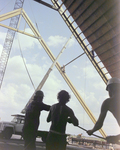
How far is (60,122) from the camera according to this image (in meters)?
1.99

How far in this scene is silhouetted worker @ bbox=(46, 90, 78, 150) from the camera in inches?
76.2

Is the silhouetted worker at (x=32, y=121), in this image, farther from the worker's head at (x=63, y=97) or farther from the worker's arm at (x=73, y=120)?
the worker's arm at (x=73, y=120)

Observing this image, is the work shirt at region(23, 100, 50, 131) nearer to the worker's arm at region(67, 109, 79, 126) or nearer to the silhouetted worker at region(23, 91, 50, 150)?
the silhouetted worker at region(23, 91, 50, 150)

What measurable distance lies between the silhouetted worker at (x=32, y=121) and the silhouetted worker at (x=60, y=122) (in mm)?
314

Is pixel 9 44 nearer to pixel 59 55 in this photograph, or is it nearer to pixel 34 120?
pixel 59 55

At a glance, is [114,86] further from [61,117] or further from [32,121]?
[32,121]

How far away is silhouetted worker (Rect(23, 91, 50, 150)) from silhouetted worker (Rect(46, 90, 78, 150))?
0.31 meters

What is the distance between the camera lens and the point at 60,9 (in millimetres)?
7605

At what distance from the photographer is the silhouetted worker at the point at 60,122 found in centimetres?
193

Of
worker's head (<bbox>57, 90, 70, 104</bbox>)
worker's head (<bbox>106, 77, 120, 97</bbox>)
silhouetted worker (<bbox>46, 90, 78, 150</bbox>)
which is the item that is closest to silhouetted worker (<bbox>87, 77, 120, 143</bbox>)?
worker's head (<bbox>106, 77, 120, 97</bbox>)

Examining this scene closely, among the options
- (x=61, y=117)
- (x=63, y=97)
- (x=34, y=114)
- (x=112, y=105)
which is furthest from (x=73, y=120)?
(x=34, y=114)

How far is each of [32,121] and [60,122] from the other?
57cm

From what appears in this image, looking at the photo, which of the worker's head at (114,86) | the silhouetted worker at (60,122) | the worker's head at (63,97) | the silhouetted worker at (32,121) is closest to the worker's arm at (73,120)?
the silhouetted worker at (60,122)

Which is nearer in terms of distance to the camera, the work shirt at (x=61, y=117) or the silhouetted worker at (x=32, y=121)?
the work shirt at (x=61, y=117)
